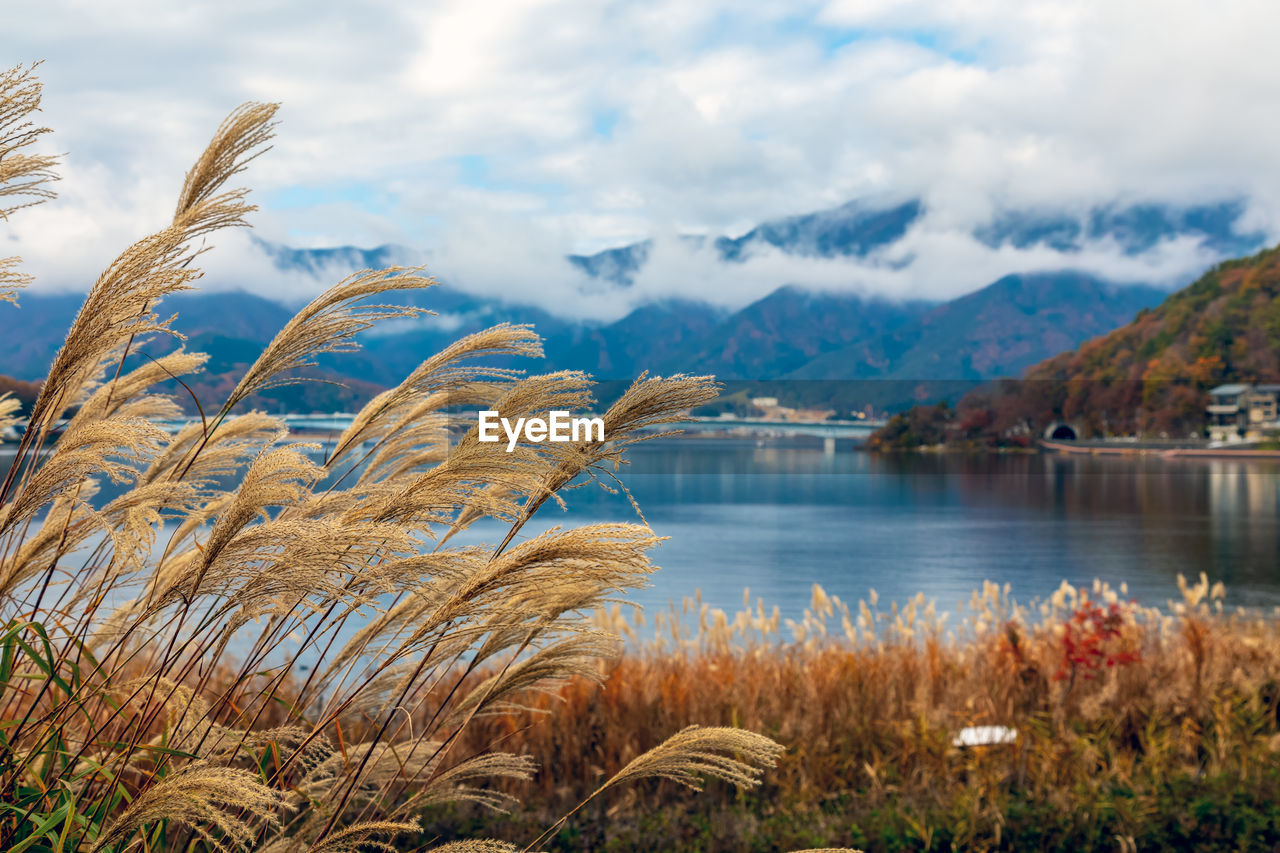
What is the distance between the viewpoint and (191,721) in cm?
242

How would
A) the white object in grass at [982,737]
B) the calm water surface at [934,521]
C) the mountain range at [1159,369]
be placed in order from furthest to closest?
1. the mountain range at [1159,369]
2. the calm water surface at [934,521]
3. the white object in grass at [982,737]

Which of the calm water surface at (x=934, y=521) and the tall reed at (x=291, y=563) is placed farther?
the calm water surface at (x=934, y=521)

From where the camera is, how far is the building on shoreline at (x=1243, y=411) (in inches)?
1873

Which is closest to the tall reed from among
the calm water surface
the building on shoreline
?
the calm water surface

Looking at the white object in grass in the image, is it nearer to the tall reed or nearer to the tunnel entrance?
the tall reed

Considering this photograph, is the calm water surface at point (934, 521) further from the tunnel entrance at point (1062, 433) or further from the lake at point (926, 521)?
the tunnel entrance at point (1062, 433)

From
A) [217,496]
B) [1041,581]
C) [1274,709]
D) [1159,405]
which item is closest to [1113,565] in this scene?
[1041,581]

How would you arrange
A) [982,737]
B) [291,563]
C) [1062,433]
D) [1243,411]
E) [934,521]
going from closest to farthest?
1. [291,563]
2. [982,737]
3. [1243,411]
4. [934,521]
5. [1062,433]

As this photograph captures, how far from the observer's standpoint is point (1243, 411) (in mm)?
47750

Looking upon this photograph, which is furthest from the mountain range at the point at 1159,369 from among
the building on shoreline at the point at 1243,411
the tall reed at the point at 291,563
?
the tall reed at the point at 291,563

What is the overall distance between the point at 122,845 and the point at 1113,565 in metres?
34.5

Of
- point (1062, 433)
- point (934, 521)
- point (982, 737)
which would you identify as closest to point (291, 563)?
point (982, 737)

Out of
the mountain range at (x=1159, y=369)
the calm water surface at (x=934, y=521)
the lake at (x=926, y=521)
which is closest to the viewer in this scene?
the lake at (x=926, y=521)

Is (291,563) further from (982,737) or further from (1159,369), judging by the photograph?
(1159,369)
